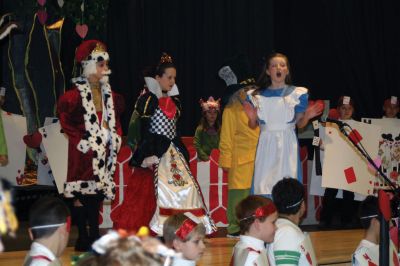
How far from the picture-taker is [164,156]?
626 cm

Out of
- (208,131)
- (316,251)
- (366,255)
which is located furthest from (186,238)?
(208,131)

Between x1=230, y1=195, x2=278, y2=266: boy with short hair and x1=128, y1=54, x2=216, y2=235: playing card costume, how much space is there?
6.76ft

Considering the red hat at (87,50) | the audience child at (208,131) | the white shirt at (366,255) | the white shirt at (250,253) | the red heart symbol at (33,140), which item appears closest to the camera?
the white shirt at (250,253)

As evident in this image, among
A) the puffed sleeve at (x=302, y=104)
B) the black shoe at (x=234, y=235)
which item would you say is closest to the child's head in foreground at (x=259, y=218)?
the puffed sleeve at (x=302, y=104)

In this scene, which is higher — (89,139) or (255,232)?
(89,139)

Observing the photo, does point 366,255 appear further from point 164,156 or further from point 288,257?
point 164,156

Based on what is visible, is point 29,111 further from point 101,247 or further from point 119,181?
point 101,247

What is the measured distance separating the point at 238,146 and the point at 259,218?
2.52m

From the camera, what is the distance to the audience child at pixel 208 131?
8586 millimetres

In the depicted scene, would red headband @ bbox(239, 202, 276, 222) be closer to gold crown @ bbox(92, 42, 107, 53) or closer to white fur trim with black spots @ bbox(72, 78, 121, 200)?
white fur trim with black spots @ bbox(72, 78, 121, 200)

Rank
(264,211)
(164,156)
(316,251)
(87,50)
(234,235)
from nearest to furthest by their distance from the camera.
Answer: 1. (264,211)
2. (87,50)
3. (164,156)
4. (316,251)
5. (234,235)

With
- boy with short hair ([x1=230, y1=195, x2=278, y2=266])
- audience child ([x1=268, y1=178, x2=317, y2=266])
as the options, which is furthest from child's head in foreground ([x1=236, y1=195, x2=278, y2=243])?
audience child ([x1=268, y1=178, x2=317, y2=266])

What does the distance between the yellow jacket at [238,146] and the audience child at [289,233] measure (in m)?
1.95

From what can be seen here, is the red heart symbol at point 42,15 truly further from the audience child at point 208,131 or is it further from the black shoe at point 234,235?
the black shoe at point 234,235
